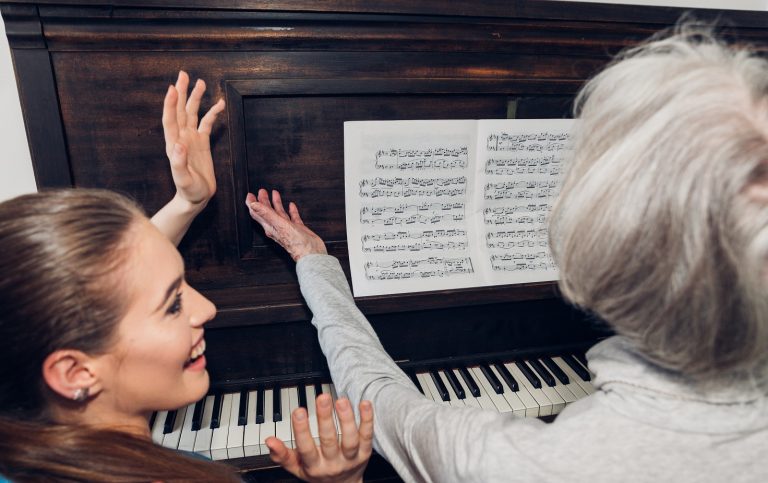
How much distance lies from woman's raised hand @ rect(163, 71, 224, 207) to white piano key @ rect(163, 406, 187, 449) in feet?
1.92

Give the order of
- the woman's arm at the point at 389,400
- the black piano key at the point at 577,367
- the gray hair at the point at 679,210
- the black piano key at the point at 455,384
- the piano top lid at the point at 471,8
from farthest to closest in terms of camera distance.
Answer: the black piano key at the point at 577,367 < the black piano key at the point at 455,384 < the piano top lid at the point at 471,8 < the woman's arm at the point at 389,400 < the gray hair at the point at 679,210

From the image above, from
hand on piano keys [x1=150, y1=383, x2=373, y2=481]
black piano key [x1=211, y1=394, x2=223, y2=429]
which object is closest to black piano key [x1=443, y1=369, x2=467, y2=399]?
hand on piano keys [x1=150, y1=383, x2=373, y2=481]

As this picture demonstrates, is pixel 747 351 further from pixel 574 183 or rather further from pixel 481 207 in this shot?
pixel 481 207

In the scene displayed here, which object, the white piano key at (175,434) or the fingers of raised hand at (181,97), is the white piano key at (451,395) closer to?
the white piano key at (175,434)

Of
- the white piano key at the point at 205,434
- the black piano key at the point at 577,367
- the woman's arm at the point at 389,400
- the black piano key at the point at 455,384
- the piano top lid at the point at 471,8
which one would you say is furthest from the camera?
the black piano key at the point at 577,367

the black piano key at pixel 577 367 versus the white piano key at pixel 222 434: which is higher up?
the black piano key at pixel 577 367

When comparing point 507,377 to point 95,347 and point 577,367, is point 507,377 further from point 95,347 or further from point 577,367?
point 95,347

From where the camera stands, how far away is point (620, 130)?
2.13 feet

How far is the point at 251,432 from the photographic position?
1323mm

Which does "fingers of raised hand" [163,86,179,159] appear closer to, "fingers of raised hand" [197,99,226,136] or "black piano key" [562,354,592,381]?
"fingers of raised hand" [197,99,226,136]

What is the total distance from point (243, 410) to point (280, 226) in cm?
53

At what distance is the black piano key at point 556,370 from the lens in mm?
1562

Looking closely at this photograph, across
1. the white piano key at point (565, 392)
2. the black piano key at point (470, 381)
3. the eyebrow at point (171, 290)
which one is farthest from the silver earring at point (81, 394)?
the white piano key at point (565, 392)

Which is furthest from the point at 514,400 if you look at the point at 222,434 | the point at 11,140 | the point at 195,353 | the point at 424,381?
the point at 11,140
